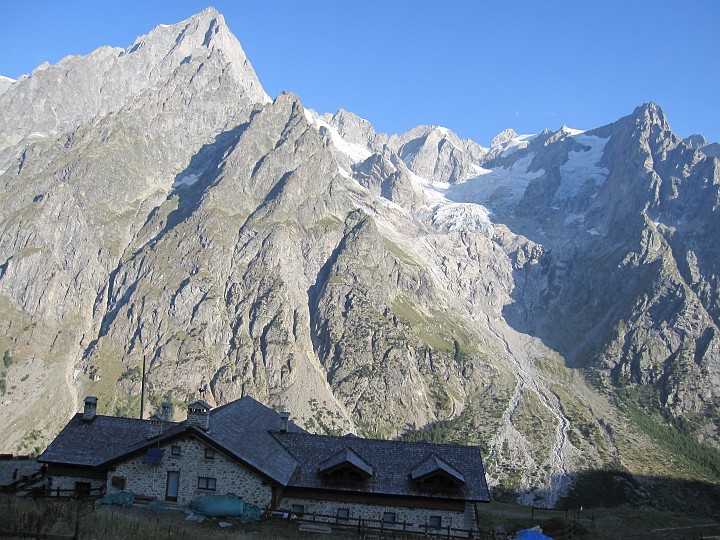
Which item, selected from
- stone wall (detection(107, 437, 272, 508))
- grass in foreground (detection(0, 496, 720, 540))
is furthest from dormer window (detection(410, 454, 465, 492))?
stone wall (detection(107, 437, 272, 508))

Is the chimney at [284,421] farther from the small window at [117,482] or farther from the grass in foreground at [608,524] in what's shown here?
the grass in foreground at [608,524]

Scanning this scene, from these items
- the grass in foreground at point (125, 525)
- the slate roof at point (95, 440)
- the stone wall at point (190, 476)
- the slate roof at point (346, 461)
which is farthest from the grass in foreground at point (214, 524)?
the slate roof at point (95, 440)

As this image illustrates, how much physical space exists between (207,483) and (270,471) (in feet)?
14.1

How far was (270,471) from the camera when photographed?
39.1 m

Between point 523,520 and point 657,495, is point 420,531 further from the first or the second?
point 657,495

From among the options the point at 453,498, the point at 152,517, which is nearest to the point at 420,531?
the point at 453,498

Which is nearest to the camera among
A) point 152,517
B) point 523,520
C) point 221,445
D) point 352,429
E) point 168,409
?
point 152,517

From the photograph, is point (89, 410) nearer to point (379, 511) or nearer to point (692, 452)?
point (379, 511)

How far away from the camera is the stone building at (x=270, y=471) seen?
128ft

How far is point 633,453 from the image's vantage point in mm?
180875

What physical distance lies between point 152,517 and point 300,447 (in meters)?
12.5

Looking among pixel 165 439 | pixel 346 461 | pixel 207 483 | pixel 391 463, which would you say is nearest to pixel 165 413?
pixel 165 439

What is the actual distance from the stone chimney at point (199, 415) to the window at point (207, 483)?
316 centimetres

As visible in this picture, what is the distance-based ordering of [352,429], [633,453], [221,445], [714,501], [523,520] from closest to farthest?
[221,445] → [523,520] → [714,501] → [633,453] → [352,429]
